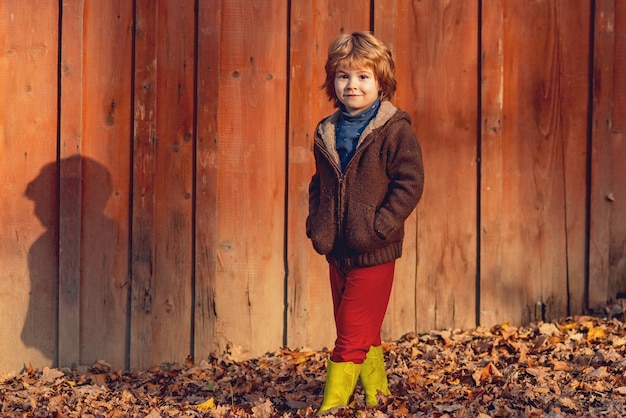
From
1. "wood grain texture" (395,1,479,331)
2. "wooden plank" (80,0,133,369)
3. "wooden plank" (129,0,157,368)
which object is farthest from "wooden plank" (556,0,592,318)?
"wooden plank" (80,0,133,369)

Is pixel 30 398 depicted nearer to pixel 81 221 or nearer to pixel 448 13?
pixel 81 221

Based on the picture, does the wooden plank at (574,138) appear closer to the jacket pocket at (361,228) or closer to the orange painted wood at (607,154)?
the orange painted wood at (607,154)

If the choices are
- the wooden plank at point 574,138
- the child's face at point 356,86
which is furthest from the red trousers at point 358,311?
the wooden plank at point 574,138

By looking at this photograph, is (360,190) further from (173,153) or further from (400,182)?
(173,153)

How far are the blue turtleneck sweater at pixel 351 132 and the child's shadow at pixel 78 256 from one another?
1.92 meters

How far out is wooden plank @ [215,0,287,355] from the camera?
20.1 ft

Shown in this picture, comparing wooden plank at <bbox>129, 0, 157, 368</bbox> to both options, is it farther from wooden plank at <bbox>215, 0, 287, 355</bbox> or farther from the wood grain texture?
the wood grain texture

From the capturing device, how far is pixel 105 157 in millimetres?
6055

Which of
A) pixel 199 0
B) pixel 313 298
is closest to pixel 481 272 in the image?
pixel 313 298

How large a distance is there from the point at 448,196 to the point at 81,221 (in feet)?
7.73

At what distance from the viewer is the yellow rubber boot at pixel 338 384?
472cm

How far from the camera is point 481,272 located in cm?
643

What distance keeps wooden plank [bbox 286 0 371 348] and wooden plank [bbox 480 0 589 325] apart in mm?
987

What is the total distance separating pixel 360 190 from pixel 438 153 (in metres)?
1.80
